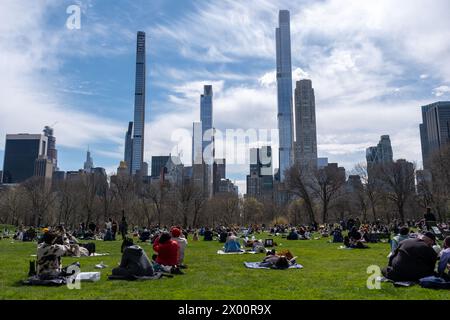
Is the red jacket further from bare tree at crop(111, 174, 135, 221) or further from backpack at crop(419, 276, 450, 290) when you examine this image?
bare tree at crop(111, 174, 135, 221)

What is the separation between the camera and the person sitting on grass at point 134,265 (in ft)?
35.1

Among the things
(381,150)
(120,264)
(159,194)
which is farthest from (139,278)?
(381,150)

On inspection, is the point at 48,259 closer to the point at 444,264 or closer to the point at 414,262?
the point at 414,262

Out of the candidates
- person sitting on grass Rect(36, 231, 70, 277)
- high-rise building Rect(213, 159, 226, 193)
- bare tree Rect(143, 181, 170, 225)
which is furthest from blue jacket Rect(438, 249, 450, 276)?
high-rise building Rect(213, 159, 226, 193)

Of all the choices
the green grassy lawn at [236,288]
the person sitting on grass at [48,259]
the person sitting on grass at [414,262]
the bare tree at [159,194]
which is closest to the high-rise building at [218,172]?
the bare tree at [159,194]

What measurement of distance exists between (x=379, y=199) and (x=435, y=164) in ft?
53.2

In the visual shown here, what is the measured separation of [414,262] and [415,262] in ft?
0.08

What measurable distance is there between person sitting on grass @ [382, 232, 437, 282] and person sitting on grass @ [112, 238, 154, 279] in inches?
259

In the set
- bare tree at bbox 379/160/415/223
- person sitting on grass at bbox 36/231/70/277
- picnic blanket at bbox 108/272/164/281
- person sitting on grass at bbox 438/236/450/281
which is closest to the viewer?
person sitting on grass at bbox 438/236/450/281

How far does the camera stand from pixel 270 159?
390 ft

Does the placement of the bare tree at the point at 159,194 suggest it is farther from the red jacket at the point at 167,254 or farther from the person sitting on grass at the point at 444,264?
the person sitting on grass at the point at 444,264

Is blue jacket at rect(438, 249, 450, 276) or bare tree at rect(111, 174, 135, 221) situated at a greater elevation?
bare tree at rect(111, 174, 135, 221)

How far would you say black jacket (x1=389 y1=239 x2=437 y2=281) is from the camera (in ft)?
32.0
